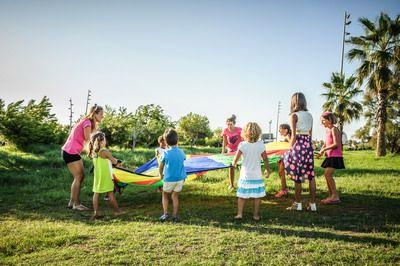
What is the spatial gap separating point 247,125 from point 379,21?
1631 cm

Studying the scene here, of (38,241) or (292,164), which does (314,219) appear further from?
(38,241)

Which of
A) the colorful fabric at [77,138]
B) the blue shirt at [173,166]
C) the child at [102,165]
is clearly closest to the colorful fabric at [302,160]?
the blue shirt at [173,166]

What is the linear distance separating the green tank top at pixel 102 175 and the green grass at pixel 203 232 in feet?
1.59

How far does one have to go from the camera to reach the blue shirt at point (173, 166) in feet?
15.3

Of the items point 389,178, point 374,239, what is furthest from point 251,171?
point 389,178

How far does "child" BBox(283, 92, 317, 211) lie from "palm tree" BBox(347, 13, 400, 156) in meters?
13.9

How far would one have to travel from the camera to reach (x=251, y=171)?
447cm

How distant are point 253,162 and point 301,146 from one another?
3.39ft

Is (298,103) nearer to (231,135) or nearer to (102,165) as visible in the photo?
(231,135)

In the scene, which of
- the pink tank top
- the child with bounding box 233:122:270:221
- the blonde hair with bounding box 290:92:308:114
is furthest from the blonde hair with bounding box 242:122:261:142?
the pink tank top

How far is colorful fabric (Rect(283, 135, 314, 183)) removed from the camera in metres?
4.93

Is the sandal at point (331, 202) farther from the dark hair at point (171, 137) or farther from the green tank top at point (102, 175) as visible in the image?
the green tank top at point (102, 175)

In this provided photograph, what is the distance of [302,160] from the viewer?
16.3ft

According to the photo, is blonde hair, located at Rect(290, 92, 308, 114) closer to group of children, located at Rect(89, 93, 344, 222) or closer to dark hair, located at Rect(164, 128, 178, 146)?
group of children, located at Rect(89, 93, 344, 222)
